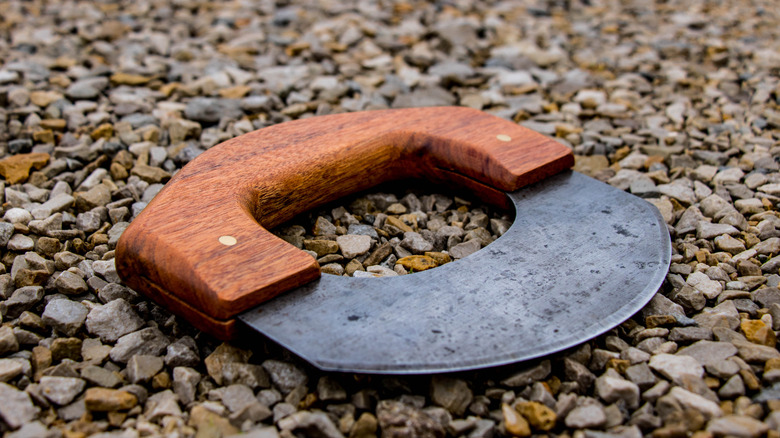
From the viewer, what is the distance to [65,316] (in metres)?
1.85

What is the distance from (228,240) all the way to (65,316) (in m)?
0.52

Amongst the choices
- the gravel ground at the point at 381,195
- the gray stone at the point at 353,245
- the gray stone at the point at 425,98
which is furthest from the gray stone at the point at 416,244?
the gray stone at the point at 425,98

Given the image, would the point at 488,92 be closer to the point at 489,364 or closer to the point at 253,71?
the point at 253,71

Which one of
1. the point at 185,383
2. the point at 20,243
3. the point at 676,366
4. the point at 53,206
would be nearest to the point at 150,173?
the point at 53,206

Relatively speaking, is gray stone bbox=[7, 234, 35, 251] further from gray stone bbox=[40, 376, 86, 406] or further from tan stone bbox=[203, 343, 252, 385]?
tan stone bbox=[203, 343, 252, 385]

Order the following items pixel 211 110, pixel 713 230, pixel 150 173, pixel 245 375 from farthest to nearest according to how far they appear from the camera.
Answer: pixel 211 110 → pixel 150 173 → pixel 713 230 → pixel 245 375

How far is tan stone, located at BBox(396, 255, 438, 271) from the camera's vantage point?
2168 millimetres

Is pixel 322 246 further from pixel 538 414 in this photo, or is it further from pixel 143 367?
pixel 538 414

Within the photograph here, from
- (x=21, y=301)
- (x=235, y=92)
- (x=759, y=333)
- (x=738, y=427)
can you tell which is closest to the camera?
(x=738, y=427)

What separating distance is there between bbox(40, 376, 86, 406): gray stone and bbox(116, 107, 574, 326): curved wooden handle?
0.29m

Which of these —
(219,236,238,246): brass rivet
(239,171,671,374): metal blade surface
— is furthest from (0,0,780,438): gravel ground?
(219,236,238,246): brass rivet

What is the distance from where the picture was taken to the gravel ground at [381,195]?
1604mm

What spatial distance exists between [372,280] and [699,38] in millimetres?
3465

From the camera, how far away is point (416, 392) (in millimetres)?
Answer: 1648
